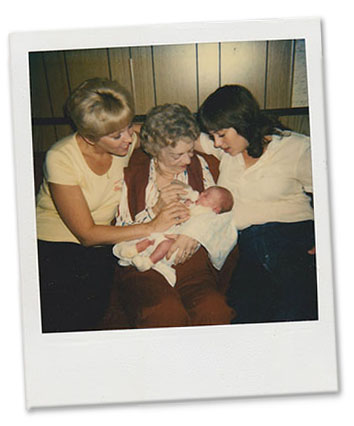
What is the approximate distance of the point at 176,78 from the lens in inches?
74.0

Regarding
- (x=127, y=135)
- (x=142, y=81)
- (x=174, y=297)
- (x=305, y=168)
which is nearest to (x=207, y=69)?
(x=142, y=81)

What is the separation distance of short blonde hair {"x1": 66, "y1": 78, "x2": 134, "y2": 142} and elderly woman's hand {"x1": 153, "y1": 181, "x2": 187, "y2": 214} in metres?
0.23

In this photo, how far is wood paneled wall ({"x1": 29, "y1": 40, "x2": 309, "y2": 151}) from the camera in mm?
1879

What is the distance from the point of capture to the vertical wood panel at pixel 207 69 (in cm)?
188

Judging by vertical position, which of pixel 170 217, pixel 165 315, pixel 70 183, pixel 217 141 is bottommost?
pixel 165 315

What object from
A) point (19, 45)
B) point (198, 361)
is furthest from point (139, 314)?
point (19, 45)

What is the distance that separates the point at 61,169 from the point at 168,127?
0.35m

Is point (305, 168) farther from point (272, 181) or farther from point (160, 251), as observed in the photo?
point (160, 251)

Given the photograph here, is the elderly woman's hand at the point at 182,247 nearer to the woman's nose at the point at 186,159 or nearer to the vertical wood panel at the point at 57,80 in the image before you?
the woman's nose at the point at 186,159

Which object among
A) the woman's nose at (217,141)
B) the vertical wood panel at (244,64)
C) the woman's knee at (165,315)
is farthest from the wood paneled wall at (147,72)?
the woman's knee at (165,315)

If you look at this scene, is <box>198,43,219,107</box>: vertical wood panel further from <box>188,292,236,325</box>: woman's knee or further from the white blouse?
<box>188,292,236,325</box>: woman's knee

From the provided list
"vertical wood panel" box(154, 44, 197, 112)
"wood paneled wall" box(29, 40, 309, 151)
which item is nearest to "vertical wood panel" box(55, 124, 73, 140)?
"wood paneled wall" box(29, 40, 309, 151)

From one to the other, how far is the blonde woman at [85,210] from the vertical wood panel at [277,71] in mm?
437

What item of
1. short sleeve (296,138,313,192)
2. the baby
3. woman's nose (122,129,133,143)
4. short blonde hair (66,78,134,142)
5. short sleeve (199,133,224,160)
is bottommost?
the baby
